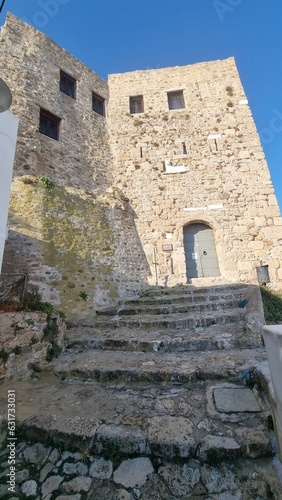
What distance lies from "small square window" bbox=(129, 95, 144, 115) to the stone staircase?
36.9ft

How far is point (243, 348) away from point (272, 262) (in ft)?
20.3

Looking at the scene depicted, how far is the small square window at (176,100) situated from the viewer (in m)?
11.4

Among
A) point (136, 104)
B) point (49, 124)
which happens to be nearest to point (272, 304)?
point (49, 124)

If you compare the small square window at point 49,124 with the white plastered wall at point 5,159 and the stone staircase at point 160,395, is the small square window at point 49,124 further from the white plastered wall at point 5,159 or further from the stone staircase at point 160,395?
the stone staircase at point 160,395

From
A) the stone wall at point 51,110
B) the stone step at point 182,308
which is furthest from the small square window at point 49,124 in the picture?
the stone step at point 182,308

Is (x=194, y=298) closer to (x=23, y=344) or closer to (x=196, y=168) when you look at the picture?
(x=23, y=344)

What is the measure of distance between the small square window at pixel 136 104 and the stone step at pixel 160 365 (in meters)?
12.1

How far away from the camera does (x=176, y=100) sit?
1155 centimetres

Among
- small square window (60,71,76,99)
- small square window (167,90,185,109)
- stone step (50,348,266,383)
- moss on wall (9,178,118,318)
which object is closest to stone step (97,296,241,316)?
moss on wall (9,178,118,318)

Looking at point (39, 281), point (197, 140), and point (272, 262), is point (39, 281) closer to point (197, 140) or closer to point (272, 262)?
point (272, 262)

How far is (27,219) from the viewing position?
5.99m

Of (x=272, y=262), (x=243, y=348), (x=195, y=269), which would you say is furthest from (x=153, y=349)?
(x=272, y=262)

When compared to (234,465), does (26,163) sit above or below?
above

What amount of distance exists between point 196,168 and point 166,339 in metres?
8.36
